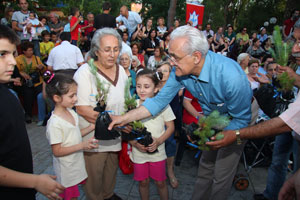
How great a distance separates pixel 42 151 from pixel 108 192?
2301mm

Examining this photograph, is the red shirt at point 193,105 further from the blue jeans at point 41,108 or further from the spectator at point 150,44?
the spectator at point 150,44

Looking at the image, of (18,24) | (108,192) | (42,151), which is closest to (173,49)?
(108,192)

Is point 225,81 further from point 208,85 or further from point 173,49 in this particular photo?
point 173,49

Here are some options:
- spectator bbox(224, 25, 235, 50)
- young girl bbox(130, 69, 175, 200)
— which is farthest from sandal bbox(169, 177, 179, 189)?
spectator bbox(224, 25, 235, 50)

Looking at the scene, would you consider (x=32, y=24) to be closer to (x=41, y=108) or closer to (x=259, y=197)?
(x=41, y=108)

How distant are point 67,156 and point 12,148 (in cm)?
89

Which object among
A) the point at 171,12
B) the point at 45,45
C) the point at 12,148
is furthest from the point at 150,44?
the point at 171,12

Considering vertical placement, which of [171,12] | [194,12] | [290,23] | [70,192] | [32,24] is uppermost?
[171,12]

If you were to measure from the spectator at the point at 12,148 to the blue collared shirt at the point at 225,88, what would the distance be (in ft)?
5.21

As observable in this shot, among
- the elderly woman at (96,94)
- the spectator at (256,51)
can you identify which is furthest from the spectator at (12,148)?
the spectator at (256,51)

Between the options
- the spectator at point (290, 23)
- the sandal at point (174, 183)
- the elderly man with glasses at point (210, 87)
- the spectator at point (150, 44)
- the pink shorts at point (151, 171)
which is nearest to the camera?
the elderly man with glasses at point (210, 87)

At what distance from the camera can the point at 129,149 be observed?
2834 mm

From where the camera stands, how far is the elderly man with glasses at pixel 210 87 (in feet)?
6.75

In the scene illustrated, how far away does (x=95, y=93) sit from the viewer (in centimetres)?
231
